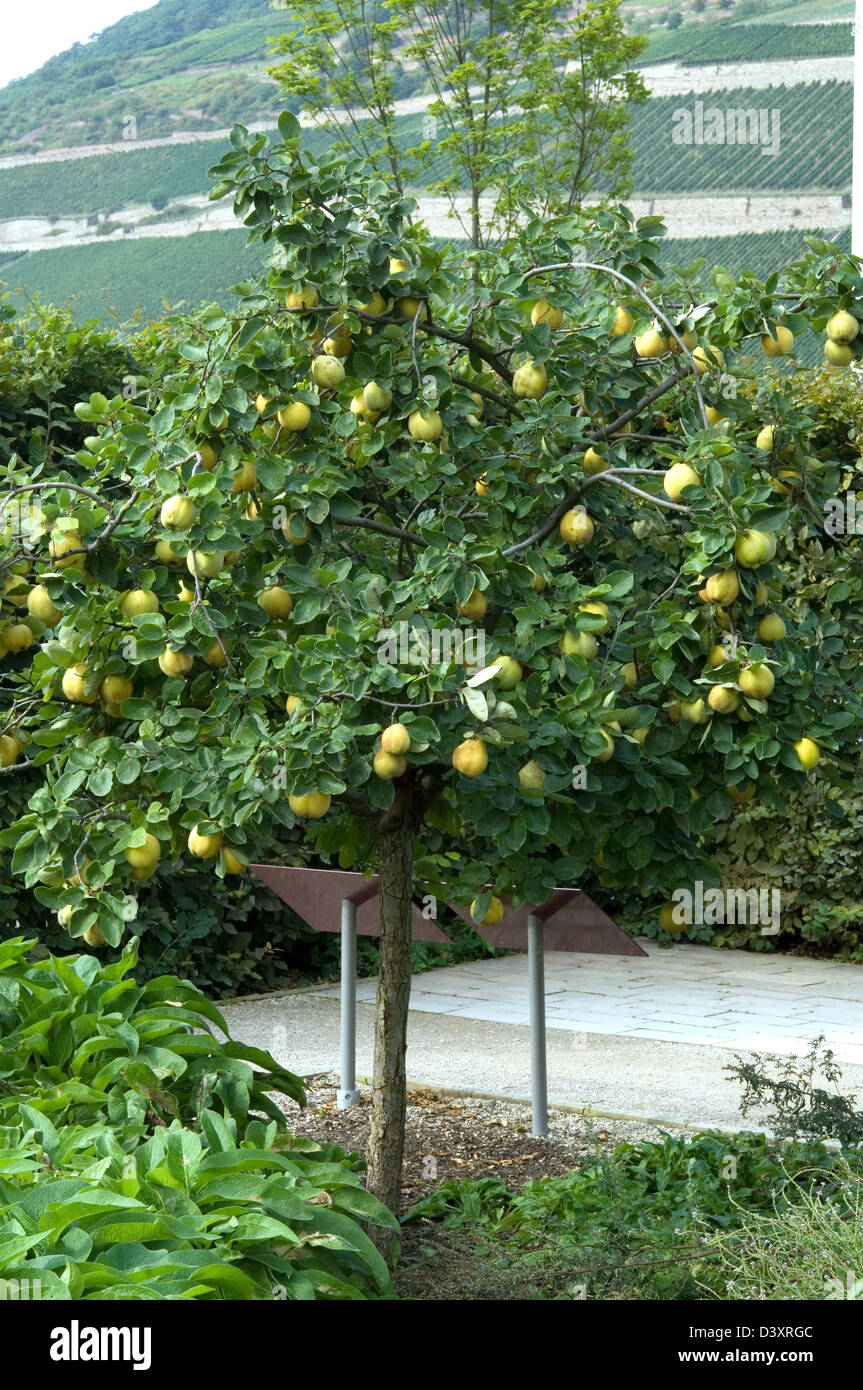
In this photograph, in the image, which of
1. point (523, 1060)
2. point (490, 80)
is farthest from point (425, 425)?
point (490, 80)

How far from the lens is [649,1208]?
12.6 feet

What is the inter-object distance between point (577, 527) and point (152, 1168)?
4.97 ft

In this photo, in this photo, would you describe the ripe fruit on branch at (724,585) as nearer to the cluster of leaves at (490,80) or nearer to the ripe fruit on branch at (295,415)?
the ripe fruit on branch at (295,415)

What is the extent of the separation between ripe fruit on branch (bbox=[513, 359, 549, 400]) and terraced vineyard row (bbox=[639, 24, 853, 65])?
45956 mm

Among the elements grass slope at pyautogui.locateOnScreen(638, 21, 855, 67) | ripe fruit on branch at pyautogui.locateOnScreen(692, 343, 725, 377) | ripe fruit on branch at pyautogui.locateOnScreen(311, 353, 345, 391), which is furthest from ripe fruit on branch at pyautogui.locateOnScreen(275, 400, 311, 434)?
grass slope at pyautogui.locateOnScreen(638, 21, 855, 67)

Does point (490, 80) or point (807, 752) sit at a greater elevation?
point (490, 80)

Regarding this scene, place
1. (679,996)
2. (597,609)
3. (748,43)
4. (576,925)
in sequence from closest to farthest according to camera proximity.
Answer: (597,609) → (576,925) → (679,996) → (748,43)

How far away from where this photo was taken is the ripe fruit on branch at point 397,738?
258 cm

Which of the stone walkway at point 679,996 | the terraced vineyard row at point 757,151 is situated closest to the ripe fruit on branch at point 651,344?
the stone walkway at point 679,996

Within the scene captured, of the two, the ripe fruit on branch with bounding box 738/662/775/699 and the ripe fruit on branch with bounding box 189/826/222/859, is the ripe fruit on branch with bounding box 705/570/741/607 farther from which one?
the ripe fruit on branch with bounding box 189/826/222/859

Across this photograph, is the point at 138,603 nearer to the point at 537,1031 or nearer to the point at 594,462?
the point at 594,462

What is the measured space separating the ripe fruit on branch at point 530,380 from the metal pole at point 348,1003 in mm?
2657
